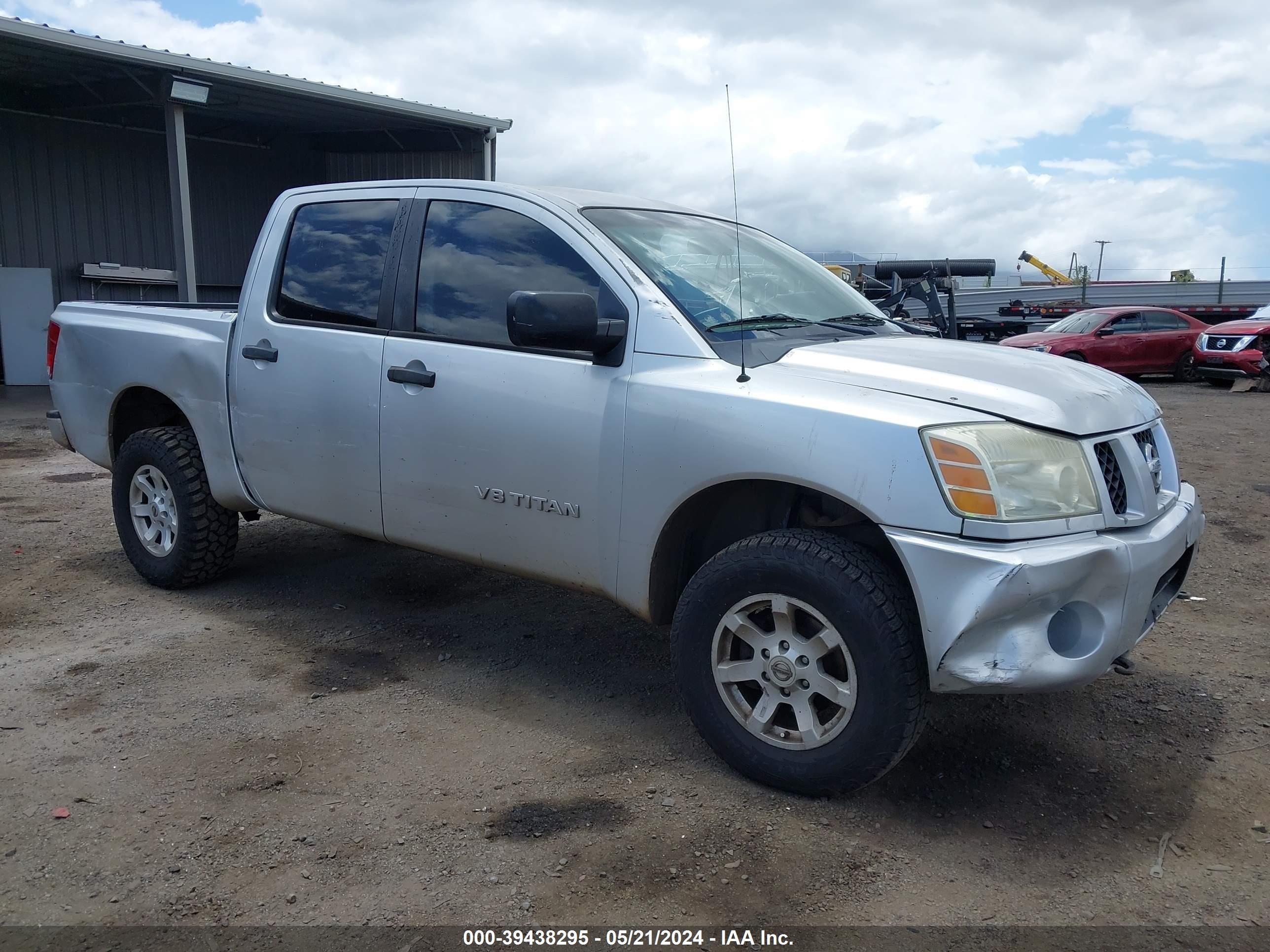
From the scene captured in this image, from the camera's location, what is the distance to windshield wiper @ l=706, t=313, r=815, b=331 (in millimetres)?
3572

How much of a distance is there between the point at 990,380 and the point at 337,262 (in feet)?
9.06

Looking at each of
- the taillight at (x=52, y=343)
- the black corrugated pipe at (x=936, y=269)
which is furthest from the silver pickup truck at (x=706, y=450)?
the black corrugated pipe at (x=936, y=269)

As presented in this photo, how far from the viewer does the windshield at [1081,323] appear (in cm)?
1827

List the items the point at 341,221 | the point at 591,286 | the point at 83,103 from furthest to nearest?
the point at 83,103 → the point at 341,221 → the point at 591,286

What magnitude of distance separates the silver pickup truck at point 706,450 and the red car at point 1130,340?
1495cm

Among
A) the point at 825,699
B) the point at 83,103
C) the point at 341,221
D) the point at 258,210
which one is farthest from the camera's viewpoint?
the point at 258,210

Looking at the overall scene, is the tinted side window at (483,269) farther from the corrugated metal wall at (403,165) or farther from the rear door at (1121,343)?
the rear door at (1121,343)

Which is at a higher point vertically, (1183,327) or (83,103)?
(83,103)

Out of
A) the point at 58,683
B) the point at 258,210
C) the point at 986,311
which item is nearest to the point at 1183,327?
the point at 986,311

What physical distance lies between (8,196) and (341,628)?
52.8 ft

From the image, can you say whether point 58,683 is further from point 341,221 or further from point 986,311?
point 986,311

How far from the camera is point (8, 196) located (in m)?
17.2

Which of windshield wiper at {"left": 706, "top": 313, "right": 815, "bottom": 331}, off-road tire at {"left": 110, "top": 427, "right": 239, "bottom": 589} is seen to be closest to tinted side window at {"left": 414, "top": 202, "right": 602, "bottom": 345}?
windshield wiper at {"left": 706, "top": 313, "right": 815, "bottom": 331}

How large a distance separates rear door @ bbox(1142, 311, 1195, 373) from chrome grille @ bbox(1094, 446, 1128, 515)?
17038 millimetres
